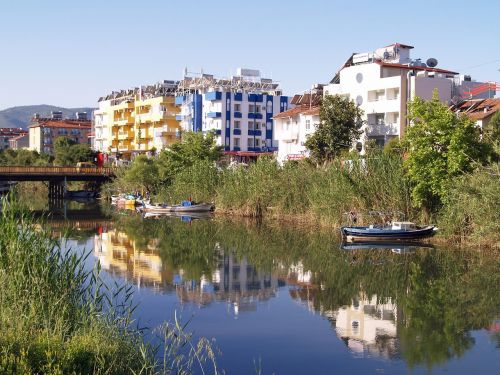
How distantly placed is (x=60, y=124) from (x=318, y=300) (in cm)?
15262

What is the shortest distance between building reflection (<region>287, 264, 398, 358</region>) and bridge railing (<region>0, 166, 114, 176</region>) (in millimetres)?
59707

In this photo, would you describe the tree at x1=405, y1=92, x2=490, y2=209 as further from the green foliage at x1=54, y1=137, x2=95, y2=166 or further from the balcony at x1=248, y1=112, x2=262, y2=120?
the green foliage at x1=54, y1=137, x2=95, y2=166

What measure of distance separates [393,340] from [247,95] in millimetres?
84117

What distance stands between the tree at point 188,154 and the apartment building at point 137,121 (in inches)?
1252

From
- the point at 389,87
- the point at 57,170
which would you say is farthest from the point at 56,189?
the point at 389,87

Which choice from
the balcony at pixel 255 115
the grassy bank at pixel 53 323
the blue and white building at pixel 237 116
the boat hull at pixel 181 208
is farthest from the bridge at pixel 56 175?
the grassy bank at pixel 53 323

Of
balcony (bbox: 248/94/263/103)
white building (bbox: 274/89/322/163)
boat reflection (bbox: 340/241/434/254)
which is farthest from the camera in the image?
balcony (bbox: 248/94/263/103)

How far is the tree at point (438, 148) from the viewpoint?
39.1 m

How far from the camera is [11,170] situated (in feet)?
268

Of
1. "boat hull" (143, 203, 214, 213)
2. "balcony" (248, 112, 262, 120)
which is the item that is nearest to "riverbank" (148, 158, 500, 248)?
"boat hull" (143, 203, 214, 213)

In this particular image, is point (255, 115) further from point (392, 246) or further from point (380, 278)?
point (380, 278)

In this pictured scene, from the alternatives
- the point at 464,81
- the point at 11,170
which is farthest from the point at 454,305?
the point at 11,170

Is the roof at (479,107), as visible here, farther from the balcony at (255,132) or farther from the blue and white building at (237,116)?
the balcony at (255,132)

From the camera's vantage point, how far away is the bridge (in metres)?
82.2
